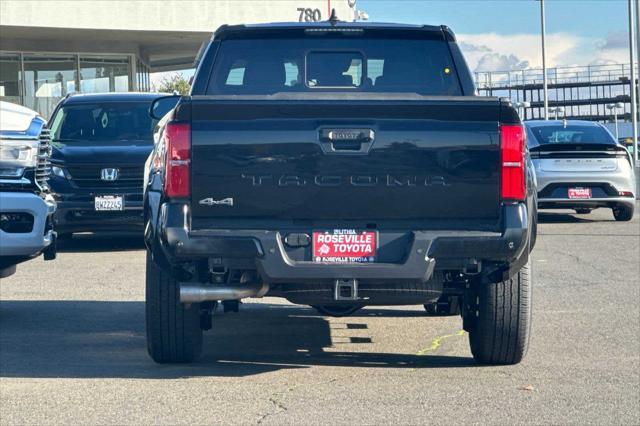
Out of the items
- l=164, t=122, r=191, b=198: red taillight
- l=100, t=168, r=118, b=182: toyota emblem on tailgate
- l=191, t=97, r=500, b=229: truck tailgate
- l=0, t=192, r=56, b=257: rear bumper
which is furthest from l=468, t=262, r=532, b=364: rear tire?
l=100, t=168, r=118, b=182: toyota emblem on tailgate

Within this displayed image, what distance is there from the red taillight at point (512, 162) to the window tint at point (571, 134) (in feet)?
39.5

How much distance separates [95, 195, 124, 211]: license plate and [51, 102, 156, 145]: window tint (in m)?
1.12

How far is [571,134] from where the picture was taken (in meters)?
18.5

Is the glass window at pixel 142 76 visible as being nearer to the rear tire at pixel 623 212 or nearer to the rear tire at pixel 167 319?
the rear tire at pixel 623 212

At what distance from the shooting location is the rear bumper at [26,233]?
7828 mm

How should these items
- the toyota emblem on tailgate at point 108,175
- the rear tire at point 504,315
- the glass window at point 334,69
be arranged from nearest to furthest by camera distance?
the rear tire at point 504,315 < the glass window at point 334,69 < the toyota emblem on tailgate at point 108,175

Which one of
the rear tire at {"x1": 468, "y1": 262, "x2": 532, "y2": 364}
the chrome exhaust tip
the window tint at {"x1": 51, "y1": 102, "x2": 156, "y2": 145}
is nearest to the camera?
the chrome exhaust tip

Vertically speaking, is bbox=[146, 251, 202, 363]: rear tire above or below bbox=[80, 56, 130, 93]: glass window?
below

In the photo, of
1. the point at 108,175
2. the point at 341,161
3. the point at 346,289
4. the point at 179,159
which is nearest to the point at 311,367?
the point at 346,289

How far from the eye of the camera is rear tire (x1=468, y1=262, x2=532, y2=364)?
259 inches

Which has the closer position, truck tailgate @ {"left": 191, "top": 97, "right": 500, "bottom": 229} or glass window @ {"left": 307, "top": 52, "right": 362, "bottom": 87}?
truck tailgate @ {"left": 191, "top": 97, "right": 500, "bottom": 229}

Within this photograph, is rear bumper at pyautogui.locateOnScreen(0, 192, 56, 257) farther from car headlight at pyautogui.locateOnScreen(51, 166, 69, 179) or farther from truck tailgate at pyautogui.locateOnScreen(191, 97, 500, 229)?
car headlight at pyautogui.locateOnScreen(51, 166, 69, 179)

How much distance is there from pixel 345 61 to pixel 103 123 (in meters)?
8.13

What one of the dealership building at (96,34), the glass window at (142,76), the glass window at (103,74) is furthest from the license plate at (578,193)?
the glass window at (142,76)
